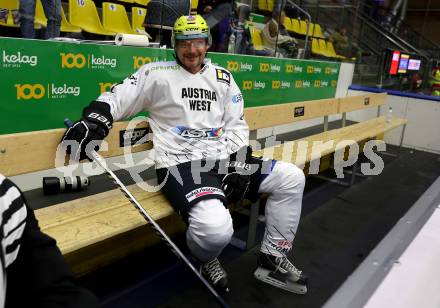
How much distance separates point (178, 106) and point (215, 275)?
89 cm

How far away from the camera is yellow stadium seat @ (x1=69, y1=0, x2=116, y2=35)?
3.98 meters

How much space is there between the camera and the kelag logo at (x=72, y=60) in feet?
9.09

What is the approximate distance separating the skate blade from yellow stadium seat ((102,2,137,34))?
120 inches

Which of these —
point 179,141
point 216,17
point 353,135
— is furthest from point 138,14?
point 179,141

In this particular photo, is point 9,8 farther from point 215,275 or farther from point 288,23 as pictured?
point 288,23

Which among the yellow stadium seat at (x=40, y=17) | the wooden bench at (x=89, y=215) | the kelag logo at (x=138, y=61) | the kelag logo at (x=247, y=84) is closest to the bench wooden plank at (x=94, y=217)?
the wooden bench at (x=89, y=215)

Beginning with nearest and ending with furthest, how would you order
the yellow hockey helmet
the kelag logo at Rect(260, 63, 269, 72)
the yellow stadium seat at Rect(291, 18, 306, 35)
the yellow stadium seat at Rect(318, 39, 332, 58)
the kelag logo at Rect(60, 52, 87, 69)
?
the yellow hockey helmet
the kelag logo at Rect(60, 52, 87, 69)
the kelag logo at Rect(260, 63, 269, 72)
the yellow stadium seat at Rect(291, 18, 306, 35)
the yellow stadium seat at Rect(318, 39, 332, 58)

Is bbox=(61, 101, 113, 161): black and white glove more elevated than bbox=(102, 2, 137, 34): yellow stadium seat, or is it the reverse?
bbox=(102, 2, 137, 34): yellow stadium seat

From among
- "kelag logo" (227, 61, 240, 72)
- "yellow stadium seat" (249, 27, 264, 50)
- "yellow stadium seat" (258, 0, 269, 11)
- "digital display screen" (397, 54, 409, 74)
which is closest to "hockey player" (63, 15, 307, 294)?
"kelag logo" (227, 61, 240, 72)

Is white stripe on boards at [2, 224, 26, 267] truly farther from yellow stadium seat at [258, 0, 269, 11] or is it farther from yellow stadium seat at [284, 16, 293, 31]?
yellow stadium seat at [284, 16, 293, 31]

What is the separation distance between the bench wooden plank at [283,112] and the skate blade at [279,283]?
1.17m

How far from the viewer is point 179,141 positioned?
84.0 inches

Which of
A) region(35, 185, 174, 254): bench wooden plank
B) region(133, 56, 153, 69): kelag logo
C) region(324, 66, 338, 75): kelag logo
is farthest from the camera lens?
region(324, 66, 338, 75): kelag logo

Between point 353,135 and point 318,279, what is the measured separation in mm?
2031
